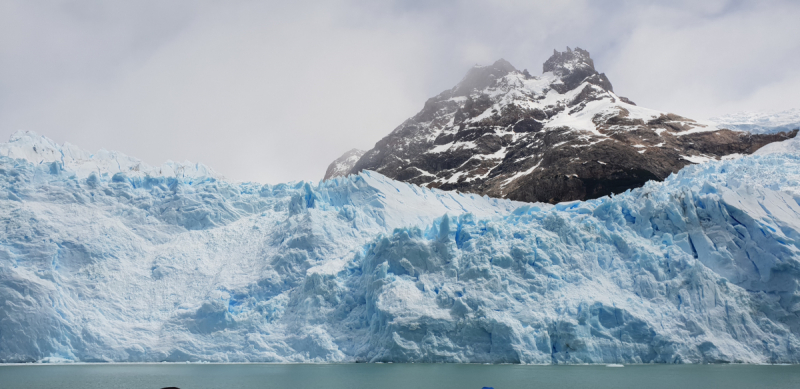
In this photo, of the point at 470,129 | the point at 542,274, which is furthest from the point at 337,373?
the point at 470,129

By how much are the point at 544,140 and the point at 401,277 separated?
4772 cm

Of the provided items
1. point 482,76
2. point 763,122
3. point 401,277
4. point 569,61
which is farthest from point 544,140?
point 401,277

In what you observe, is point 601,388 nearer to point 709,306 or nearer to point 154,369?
point 709,306

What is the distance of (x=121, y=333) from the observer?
869 inches

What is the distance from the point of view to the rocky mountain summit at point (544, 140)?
5269 cm

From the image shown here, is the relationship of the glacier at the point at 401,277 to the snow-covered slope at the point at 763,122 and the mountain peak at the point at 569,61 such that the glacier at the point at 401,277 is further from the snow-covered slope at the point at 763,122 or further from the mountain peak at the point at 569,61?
the mountain peak at the point at 569,61

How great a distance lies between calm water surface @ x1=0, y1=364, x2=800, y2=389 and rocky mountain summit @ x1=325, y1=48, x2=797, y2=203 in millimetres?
34670

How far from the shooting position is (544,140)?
216ft

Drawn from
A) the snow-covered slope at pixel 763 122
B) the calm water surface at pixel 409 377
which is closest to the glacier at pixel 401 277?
the calm water surface at pixel 409 377

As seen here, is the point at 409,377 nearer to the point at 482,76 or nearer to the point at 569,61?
the point at 482,76

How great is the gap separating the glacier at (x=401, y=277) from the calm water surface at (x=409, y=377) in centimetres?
99

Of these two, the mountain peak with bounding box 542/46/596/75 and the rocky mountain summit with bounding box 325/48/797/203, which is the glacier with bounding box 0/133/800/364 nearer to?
the rocky mountain summit with bounding box 325/48/797/203

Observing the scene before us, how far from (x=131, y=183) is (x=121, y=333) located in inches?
346

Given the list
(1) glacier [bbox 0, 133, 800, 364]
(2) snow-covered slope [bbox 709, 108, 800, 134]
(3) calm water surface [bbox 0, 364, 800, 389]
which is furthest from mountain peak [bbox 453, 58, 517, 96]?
(3) calm water surface [bbox 0, 364, 800, 389]
